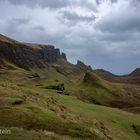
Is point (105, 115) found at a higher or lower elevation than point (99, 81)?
lower

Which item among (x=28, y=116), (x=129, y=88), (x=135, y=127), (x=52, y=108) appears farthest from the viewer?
(x=129, y=88)

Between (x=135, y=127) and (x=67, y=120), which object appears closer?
(x=67, y=120)

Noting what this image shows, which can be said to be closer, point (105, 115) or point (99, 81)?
point (105, 115)

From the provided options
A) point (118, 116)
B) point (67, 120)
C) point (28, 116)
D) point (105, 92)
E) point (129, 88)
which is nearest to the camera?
point (28, 116)

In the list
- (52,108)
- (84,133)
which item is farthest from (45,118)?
(52,108)

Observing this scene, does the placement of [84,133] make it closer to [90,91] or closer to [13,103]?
[13,103]

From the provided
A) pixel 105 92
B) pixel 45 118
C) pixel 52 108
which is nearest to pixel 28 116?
pixel 45 118

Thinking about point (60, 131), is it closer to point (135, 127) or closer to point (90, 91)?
point (135, 127)

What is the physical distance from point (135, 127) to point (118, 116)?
506 centimetres

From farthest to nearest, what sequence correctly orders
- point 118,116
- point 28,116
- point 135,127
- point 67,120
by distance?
point 118,116, point 135,127, point 67,120, point 28,116

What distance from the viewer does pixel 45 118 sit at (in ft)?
136

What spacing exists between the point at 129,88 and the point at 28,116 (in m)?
141

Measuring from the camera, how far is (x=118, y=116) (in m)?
61.7

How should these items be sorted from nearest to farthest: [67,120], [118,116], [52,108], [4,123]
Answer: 1. [4,123]
2. [67,120]
3. [52,108]
4. [118,116]
